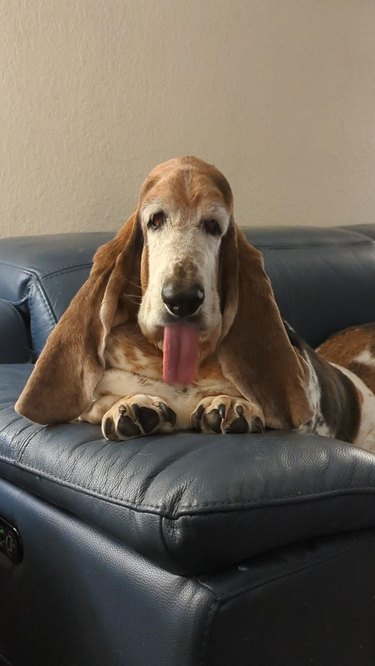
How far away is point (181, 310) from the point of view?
4.91 feet

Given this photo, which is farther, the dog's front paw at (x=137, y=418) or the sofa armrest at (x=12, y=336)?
the sofa armrest at (x=12, y=336)

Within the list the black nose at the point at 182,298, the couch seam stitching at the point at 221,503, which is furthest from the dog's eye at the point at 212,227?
the couch seam stitching at the point at 221,503

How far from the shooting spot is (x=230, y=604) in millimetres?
1229

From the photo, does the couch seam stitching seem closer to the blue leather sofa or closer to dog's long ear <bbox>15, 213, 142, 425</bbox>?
the blue leather sofa

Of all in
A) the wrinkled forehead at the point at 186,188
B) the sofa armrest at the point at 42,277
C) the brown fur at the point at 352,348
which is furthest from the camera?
the brown fur at the point at 352,348

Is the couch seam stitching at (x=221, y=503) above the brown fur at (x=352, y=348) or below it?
above

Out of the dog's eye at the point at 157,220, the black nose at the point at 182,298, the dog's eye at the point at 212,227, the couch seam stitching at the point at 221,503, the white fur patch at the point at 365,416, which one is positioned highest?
the dog's eye at the point at 157,220

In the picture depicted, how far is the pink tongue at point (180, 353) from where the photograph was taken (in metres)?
1.54

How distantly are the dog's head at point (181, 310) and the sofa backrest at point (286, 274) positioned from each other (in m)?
0.44

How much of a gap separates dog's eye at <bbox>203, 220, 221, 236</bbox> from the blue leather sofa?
409mm

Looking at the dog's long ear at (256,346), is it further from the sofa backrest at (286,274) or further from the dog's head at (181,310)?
the sofa backrest at (286,274)

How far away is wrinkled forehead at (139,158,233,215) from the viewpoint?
1.58 m

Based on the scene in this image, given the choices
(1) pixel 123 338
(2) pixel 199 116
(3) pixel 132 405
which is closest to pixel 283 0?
(2) pixel 199 116

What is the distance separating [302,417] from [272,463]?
337 mm
